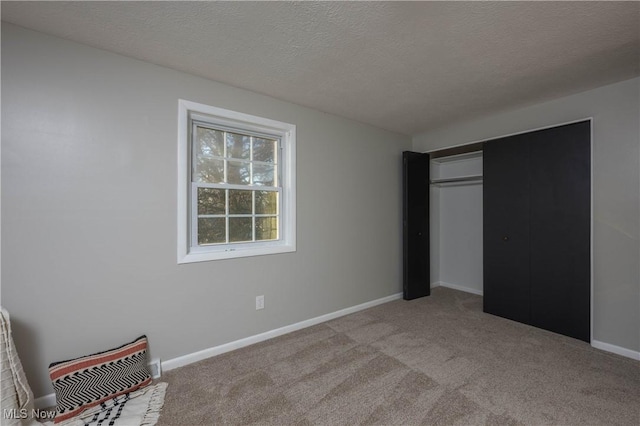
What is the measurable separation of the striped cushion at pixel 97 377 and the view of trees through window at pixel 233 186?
3.08ft

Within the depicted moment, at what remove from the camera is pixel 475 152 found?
12.8 feet

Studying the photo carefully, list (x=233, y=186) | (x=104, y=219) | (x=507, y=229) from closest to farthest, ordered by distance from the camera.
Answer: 1. (x=104, y=219)
2. (x=233, y=186)
3. (x=507, y=229)

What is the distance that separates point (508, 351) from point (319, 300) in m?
1.81

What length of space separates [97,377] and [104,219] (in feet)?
3.37

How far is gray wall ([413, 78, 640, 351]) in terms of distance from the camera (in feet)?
7.66

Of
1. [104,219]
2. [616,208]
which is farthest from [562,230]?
[104,219]

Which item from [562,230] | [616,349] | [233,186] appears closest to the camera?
[616,349]

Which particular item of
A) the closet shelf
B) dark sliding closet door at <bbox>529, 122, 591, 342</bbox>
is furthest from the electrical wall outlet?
the closet shelf

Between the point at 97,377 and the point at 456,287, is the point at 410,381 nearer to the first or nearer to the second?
the point at 97,377

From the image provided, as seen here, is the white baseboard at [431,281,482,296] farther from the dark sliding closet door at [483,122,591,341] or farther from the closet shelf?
the closet shelf

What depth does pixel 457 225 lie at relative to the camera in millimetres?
4328

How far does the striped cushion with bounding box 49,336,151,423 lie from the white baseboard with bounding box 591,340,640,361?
377 cm

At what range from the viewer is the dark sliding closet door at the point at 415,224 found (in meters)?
3.81

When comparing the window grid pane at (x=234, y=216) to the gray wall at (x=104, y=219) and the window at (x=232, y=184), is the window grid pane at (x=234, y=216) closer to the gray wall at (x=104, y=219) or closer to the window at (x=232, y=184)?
the window at (x=232, y=184)
